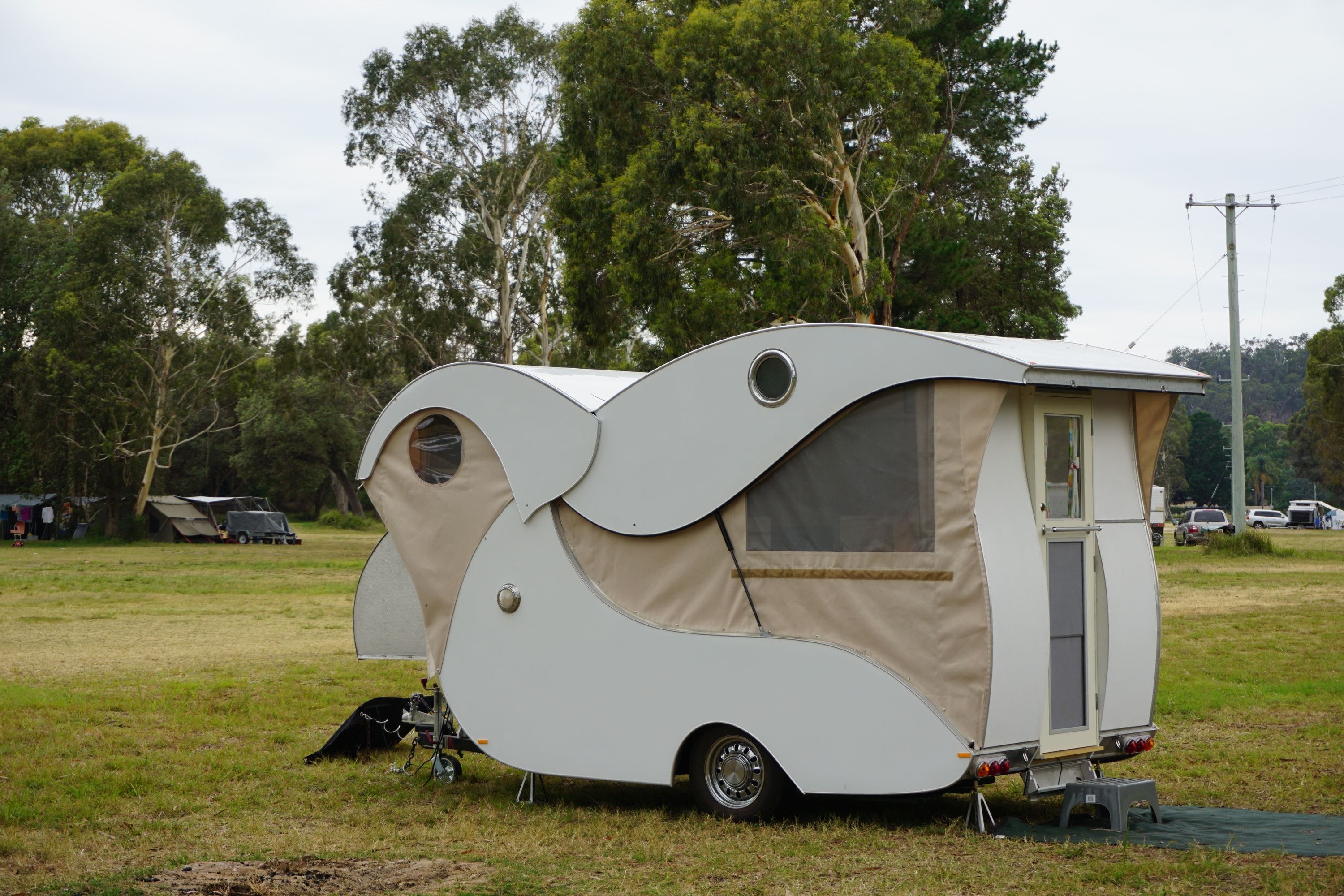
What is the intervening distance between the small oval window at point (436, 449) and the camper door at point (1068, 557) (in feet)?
12.5

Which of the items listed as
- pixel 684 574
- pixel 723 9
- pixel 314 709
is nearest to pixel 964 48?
pixel 723 9

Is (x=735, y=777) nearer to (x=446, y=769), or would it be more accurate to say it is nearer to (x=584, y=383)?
(x=446, y=769)

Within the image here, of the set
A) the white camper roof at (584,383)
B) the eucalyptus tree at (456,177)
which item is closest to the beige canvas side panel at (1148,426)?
the white camper roof at (584,383)

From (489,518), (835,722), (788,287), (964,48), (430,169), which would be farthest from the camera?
(430,169)

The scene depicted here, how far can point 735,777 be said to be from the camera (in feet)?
25.4

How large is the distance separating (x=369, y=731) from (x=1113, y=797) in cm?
566

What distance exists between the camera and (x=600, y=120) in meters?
29.9

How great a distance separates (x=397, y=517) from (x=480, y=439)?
0.87 m

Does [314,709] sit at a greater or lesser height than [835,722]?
lesser

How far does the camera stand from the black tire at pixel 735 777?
7531 mm

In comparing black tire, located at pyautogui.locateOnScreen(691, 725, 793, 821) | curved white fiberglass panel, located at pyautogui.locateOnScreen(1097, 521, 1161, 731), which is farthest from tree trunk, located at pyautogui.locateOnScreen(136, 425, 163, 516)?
curved white fiberglass panel, located at pyautogui.locateOnScreen(1097, 521, 1161, 731)

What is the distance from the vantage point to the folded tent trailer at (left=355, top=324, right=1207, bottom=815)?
23.2 ft

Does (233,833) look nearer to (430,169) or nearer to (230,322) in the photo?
(430,169)

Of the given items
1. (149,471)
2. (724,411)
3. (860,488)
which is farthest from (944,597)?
(149,471)
